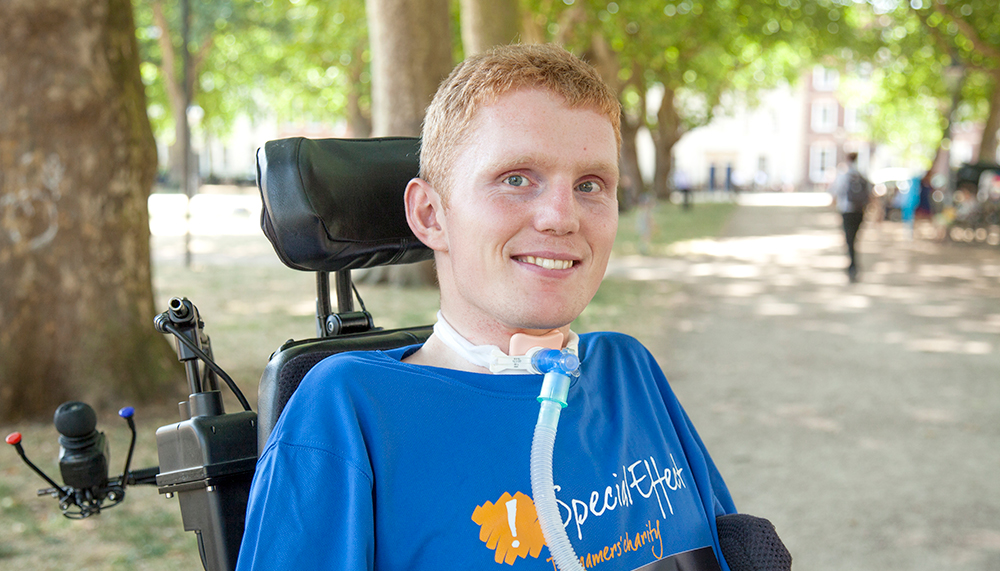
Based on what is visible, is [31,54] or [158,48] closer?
[31,54]

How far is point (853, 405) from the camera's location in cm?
616

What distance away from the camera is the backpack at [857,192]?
12133mm

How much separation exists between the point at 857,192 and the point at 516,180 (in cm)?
1166

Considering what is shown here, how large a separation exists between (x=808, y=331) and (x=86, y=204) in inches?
268

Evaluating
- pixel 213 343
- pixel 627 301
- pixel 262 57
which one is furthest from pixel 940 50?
pixel 213 343

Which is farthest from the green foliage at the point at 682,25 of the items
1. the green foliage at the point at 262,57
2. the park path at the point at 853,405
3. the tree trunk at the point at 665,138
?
the tree trunk at the point at 665,138

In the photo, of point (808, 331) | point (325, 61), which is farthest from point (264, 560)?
point (325, 61)

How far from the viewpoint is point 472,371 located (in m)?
1.62

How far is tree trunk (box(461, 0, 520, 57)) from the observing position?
1045cm

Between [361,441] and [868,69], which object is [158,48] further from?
[361,441]

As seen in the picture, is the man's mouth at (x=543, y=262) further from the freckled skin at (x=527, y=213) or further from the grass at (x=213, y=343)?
the grass at (x=213, y=343)

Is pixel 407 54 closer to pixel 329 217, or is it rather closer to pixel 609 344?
pixel 329 217

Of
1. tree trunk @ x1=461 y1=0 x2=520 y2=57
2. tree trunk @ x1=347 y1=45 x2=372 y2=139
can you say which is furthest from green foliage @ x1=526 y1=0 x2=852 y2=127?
tree trunk @ x1=347 y1=45 x2=372 y2=139

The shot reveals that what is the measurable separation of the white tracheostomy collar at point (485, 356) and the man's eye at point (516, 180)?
0.29m
